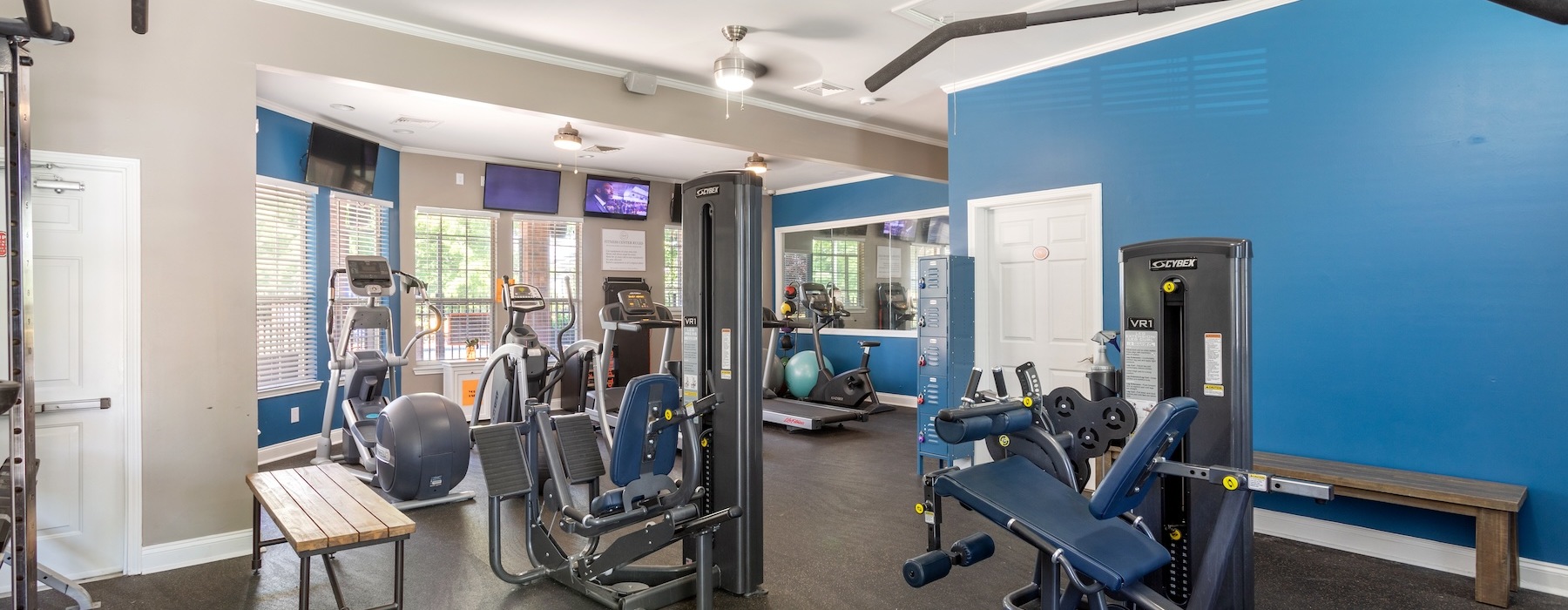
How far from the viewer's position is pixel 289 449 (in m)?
6.15

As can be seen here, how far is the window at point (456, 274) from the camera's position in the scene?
25.5 feet

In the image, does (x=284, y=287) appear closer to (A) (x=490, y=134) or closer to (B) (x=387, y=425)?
(A) (x=490, y=134)

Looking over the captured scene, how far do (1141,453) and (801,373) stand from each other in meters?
6.55

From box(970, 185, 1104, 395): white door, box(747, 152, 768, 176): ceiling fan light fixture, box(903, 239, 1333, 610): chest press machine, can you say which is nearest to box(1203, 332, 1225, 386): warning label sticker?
box(903, 239, 1333, 610): chest press machine

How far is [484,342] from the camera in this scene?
8.21 metres

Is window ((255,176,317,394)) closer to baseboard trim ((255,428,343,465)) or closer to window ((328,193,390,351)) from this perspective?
window ((328,193,390,351))

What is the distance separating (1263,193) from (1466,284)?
0.96 meters

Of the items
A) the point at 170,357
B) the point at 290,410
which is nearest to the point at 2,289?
the point at 170,357

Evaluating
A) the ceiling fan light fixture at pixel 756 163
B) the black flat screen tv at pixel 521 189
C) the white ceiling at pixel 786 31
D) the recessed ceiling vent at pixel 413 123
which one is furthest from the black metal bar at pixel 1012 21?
the black flat screen tv at pixel 521 189

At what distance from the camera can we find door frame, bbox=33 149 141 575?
11.4 feet

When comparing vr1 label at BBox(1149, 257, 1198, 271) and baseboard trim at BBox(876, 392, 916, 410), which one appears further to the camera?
baseboard trim at BBox(876, 392, 916, 410)

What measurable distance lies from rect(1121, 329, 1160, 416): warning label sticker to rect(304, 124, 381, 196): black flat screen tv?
6.16m

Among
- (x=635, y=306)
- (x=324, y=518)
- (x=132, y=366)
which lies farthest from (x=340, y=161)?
(x=324, y=518)

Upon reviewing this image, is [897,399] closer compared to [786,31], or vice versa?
[786,31]
